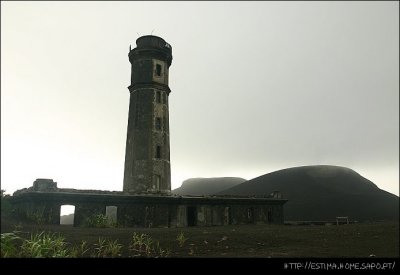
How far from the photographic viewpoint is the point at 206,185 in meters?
109

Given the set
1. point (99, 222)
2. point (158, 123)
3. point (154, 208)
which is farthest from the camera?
point (158, 123)

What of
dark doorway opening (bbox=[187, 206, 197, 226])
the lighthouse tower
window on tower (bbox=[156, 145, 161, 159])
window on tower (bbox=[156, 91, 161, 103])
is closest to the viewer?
dark doorway opening (bbox=[187, 206, 197, 226])

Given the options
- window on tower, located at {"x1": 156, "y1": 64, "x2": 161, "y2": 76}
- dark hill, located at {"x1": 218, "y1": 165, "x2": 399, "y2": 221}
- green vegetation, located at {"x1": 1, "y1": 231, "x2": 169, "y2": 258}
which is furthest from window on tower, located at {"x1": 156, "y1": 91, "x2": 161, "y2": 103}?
dark hill, located at {"x1": 218, "y1": 165, "x2": 399, "y2": 221}

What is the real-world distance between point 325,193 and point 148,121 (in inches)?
2118

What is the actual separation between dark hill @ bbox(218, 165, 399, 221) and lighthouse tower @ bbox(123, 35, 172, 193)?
4085cm

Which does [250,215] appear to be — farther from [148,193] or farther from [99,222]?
[99,222]

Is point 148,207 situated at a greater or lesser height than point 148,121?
lesser

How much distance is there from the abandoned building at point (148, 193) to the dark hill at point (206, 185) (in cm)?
7190

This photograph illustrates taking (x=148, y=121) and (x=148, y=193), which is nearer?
(x=148, y=193)

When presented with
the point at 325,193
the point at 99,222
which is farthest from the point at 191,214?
the point at 325,193

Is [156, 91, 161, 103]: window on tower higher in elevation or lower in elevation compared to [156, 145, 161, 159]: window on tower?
higher

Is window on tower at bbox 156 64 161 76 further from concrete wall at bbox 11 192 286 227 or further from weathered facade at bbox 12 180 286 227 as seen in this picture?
concrete wall at bbox 11 192 286 227

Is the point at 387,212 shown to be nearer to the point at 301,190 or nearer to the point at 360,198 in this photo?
the point at 360,198

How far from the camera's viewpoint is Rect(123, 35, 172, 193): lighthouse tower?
29.7m
